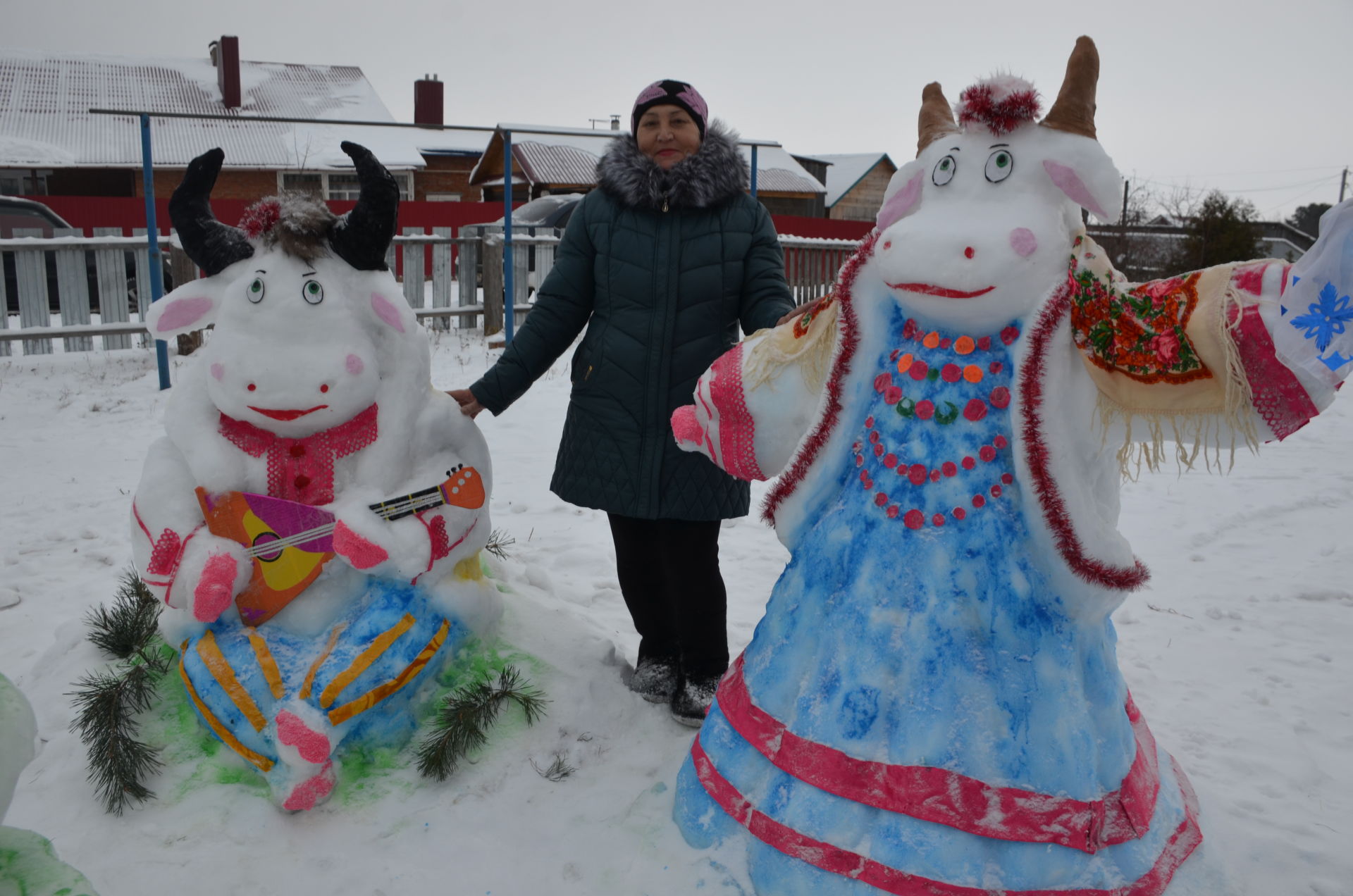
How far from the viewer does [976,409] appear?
205 centimetres

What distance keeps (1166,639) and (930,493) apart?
2.27 metres

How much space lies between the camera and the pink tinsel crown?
80.1 inches

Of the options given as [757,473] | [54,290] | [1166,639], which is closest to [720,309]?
[757,473]

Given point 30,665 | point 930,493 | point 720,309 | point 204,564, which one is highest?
point 720,309

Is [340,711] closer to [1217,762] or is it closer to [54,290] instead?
[1217,762]

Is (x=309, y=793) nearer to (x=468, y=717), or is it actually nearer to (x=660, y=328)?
(x=468, y=717)

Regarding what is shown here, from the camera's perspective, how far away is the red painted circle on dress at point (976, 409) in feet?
6.72

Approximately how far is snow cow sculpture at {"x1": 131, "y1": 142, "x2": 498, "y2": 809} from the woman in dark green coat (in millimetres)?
394

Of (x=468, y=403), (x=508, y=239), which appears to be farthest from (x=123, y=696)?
(x=508, y=239)

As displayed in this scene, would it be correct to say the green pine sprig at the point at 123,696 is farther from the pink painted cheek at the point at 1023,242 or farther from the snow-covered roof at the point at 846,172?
the snow-covered roof at the point at 846,172

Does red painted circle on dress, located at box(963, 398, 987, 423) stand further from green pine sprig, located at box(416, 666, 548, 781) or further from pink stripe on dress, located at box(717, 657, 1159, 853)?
green pine sprig, located at box(416, 666, 548, 781)

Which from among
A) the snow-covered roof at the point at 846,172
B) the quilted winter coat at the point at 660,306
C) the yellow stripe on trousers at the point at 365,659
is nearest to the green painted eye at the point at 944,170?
the quilted winter coat at the point at 660,306

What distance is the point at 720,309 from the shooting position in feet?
9.25

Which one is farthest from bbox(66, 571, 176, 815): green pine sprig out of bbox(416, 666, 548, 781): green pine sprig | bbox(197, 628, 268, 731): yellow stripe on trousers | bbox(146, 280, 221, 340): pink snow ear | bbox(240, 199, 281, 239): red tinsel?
bbox(240, 199, 281, 239): red tinsel
